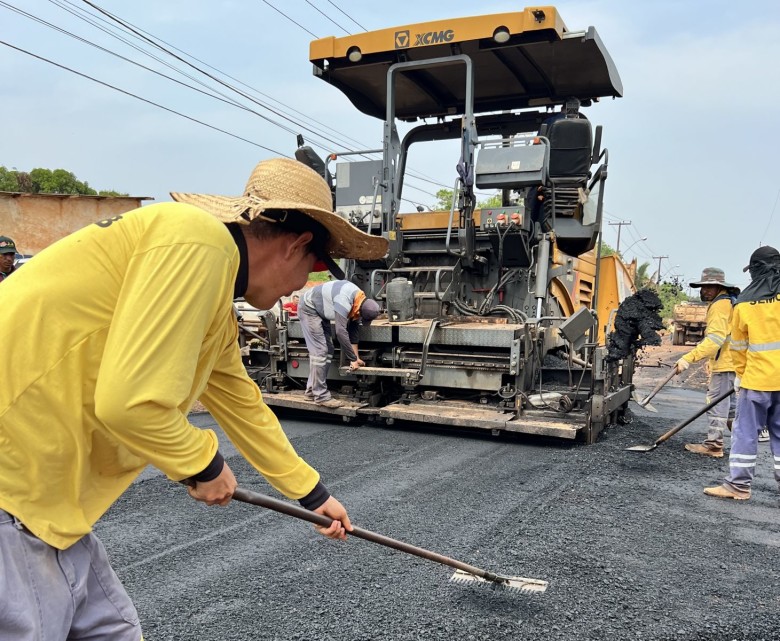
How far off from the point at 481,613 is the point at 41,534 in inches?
68.7

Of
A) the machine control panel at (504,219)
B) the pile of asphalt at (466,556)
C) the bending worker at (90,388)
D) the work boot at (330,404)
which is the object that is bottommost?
the pile of asphalt at (466,556)

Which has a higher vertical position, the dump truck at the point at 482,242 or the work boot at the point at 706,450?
the dump truck at the point at 482,242

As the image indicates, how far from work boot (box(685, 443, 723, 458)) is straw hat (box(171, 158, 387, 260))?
4.74 metres

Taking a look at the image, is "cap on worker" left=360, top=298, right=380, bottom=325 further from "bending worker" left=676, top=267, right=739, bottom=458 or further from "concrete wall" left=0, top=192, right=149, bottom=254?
"concrete wall" left=0, top=192, right=149, bottom=254

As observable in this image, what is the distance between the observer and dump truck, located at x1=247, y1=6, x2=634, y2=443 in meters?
5.58

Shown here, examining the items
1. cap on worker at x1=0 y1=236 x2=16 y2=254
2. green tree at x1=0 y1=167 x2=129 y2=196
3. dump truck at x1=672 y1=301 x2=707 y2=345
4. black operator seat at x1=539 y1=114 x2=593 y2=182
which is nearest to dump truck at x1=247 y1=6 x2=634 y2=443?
black operator seat at x1=539 y1=114 x2=593 y2=182

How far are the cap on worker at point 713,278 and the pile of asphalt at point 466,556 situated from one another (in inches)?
66.1

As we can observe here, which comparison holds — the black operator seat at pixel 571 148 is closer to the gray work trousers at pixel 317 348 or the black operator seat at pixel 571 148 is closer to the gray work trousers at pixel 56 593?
the gray work trousers at pixel 317 348

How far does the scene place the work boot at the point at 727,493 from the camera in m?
4.16

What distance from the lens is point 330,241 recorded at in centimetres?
175

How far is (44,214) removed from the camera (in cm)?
1148

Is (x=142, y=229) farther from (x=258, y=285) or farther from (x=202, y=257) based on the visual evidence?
(x=258, y=285)

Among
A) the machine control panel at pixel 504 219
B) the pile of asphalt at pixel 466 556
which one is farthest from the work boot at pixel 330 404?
the machine control panel at pixel 504 219

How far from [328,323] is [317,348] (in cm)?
27
